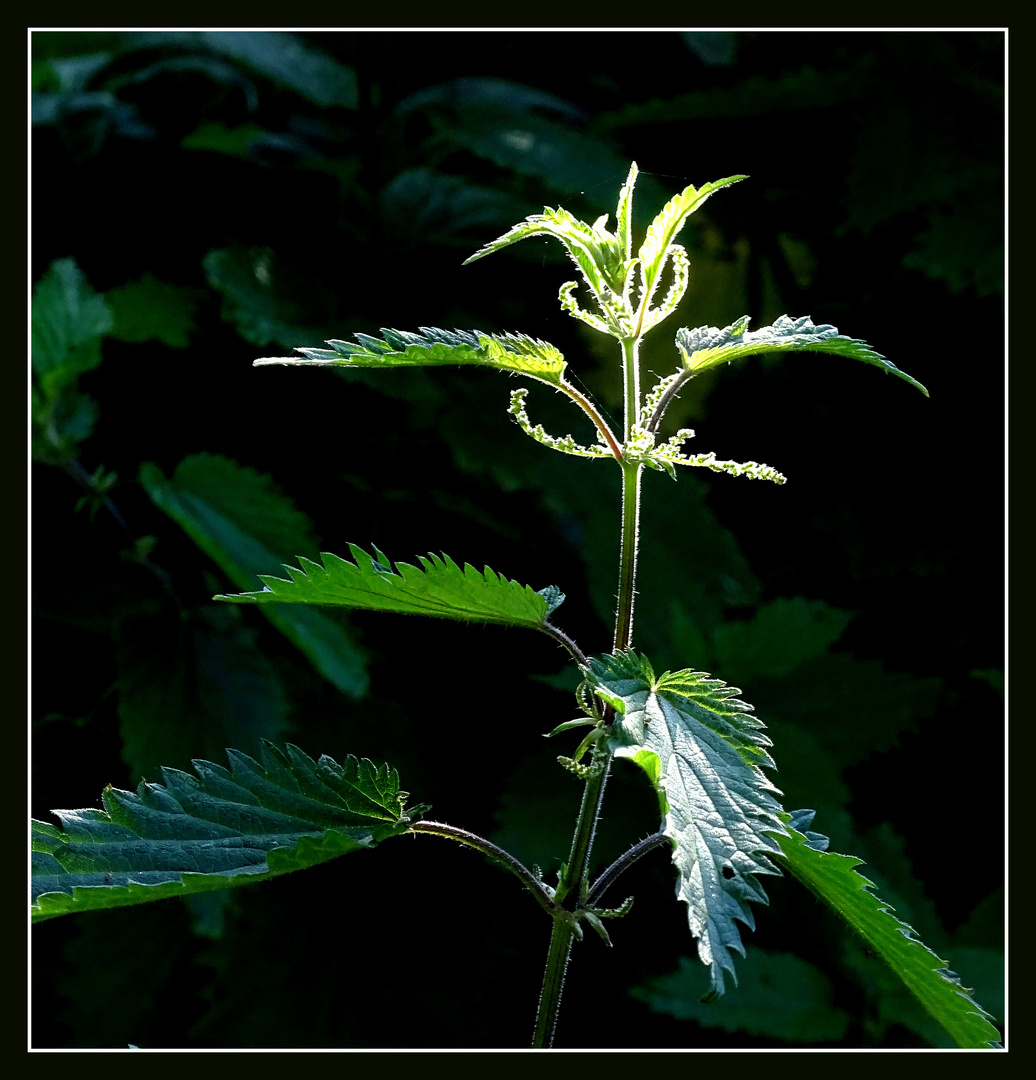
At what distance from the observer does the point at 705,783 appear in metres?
0.38

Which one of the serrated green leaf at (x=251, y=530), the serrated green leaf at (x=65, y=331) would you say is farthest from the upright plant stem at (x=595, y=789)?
the serrated green leaf at (x=65, y=331)

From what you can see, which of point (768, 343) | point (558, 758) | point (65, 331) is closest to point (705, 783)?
point (558, 758)

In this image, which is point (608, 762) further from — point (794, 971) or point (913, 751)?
point (913, 751)

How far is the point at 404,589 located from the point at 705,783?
142 millimetres

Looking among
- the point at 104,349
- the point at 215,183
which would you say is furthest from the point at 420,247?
the point at 104,349

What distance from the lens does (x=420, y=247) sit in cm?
107

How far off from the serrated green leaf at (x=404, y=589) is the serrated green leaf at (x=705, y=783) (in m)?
0.05

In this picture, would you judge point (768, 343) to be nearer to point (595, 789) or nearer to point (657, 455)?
point (657, 455)

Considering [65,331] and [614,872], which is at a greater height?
[65,331]

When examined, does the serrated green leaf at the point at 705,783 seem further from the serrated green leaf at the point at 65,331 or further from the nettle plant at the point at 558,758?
the serrated green leaf at the point at 65,331

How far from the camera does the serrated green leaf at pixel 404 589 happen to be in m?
0.42

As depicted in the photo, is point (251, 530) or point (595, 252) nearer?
point (595, 252)

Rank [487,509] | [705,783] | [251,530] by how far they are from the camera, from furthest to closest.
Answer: [487,509] < [251,530] < [705,783]

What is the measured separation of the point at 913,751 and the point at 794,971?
35 cm
